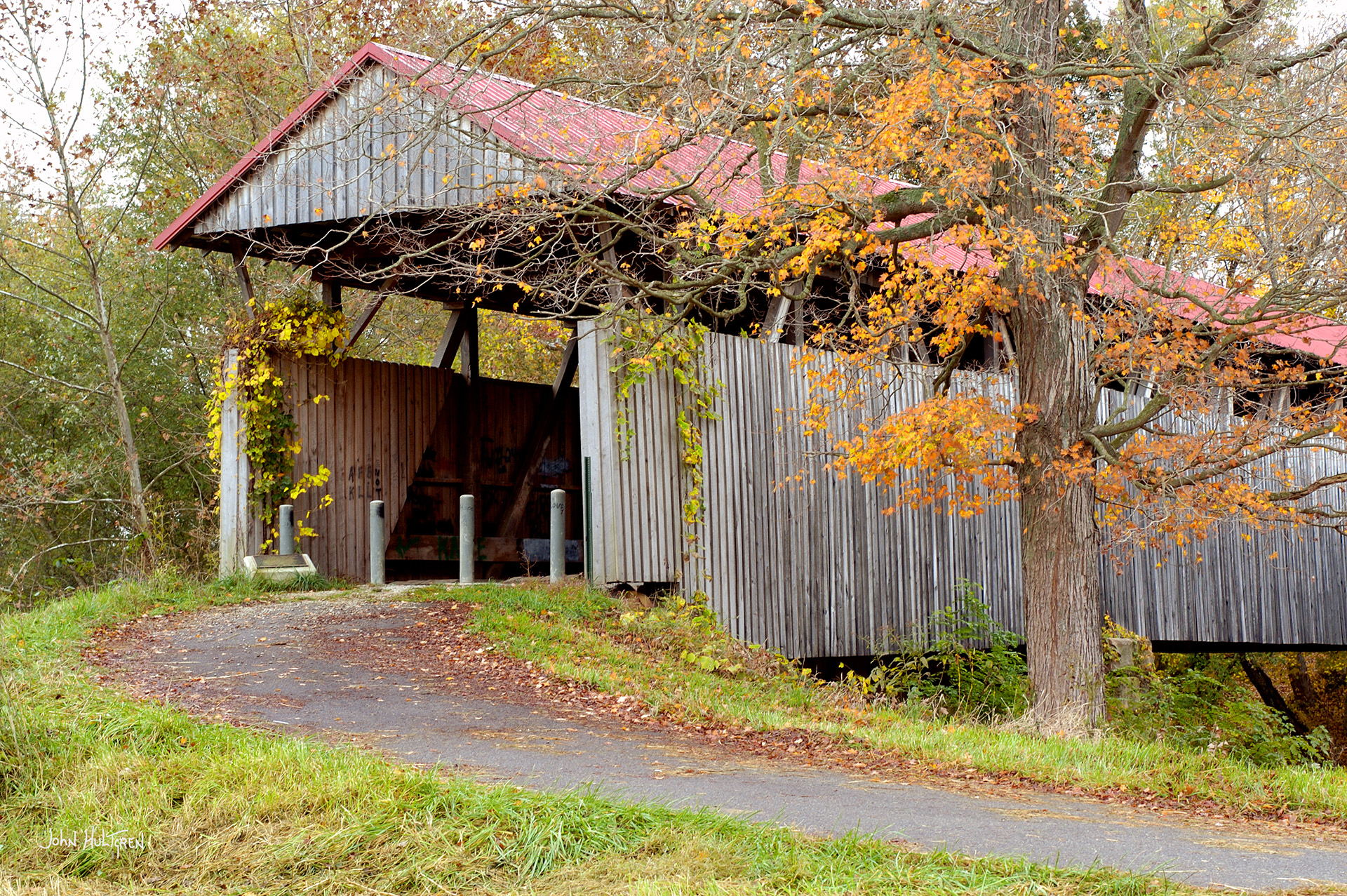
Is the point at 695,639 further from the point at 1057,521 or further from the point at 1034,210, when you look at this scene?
the point at 1034,210

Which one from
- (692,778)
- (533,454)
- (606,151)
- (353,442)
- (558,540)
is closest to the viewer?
(692,778)

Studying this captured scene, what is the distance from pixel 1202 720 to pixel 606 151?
9.96 m

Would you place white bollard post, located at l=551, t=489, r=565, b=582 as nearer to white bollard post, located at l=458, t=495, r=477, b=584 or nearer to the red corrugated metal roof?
white bollard post, located at l=458, t=495, r=477, b=584

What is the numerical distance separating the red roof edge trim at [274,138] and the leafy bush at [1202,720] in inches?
355

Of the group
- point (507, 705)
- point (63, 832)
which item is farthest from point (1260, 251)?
point (63, 832)

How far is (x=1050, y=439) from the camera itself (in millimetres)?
9539

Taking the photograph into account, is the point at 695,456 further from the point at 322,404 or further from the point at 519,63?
the point at 519,63

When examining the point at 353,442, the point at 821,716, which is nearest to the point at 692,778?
the point at 821,716

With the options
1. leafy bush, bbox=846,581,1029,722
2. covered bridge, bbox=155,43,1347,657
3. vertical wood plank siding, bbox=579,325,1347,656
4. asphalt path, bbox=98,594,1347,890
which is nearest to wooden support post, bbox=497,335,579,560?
covered bridge, bbox=155,43,1347,657

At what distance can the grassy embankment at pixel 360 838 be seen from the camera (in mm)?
4148

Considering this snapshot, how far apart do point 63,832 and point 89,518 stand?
20.0 m

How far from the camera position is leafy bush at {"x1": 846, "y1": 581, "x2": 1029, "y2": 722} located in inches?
464

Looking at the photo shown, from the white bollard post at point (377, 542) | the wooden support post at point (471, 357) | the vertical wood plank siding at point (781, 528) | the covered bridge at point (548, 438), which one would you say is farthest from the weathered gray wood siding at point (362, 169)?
the wooden support post at point (471, 357)

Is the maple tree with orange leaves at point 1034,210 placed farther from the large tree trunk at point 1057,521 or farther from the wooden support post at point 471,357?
the wooden support post at point 471,357
